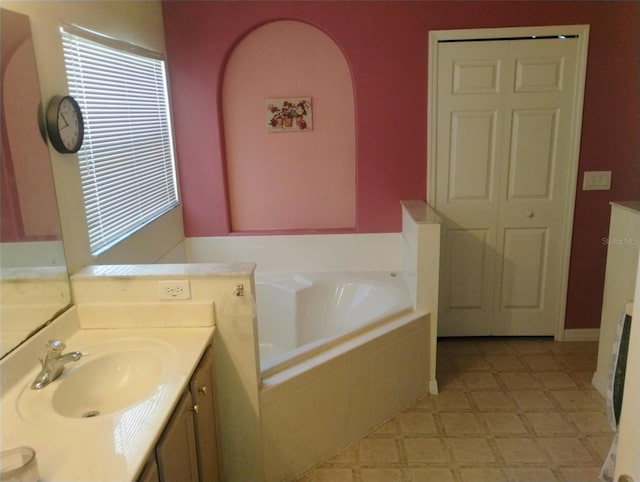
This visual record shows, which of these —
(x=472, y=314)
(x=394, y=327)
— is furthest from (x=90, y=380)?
(x=472, y=314)

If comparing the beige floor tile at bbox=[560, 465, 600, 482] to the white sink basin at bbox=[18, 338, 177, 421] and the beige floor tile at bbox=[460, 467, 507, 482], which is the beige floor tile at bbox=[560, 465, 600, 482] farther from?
the white sink basin at bbox=[18, 338, 177, 421]

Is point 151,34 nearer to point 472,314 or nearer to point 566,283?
point 472,314

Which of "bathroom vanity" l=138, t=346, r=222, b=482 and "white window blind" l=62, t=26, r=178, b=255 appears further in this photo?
"white window blind" l=62, t=26, r=178, b=255

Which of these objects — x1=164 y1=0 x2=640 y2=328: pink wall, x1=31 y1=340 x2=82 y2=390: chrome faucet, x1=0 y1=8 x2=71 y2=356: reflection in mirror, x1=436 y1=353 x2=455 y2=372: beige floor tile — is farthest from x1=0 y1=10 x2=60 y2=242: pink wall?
x1=436 y1=353 x2=455 y2=372: beige floor tile

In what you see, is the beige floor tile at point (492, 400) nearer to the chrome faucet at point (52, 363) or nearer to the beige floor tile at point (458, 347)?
the beige floor tile at point (458, 347)

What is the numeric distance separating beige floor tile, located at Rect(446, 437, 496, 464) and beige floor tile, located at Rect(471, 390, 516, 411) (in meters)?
0.30

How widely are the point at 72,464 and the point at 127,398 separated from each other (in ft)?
1.68

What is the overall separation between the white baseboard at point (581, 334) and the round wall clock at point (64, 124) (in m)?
3.34

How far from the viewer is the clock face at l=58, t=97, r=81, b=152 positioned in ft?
6.27

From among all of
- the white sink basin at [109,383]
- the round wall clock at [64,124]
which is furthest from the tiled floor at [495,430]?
the round wall clock at [64,124]

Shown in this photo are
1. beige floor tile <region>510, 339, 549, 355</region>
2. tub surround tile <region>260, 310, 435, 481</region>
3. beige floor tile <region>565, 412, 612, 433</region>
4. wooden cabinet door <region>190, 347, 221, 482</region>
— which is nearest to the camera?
wooden cabinet door <region>190, 347, 221, 482</region>

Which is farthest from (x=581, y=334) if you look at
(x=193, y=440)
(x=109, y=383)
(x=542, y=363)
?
(x=109, y=383)

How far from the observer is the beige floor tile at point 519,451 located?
7.65ft

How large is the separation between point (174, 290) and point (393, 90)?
2.03 metres
